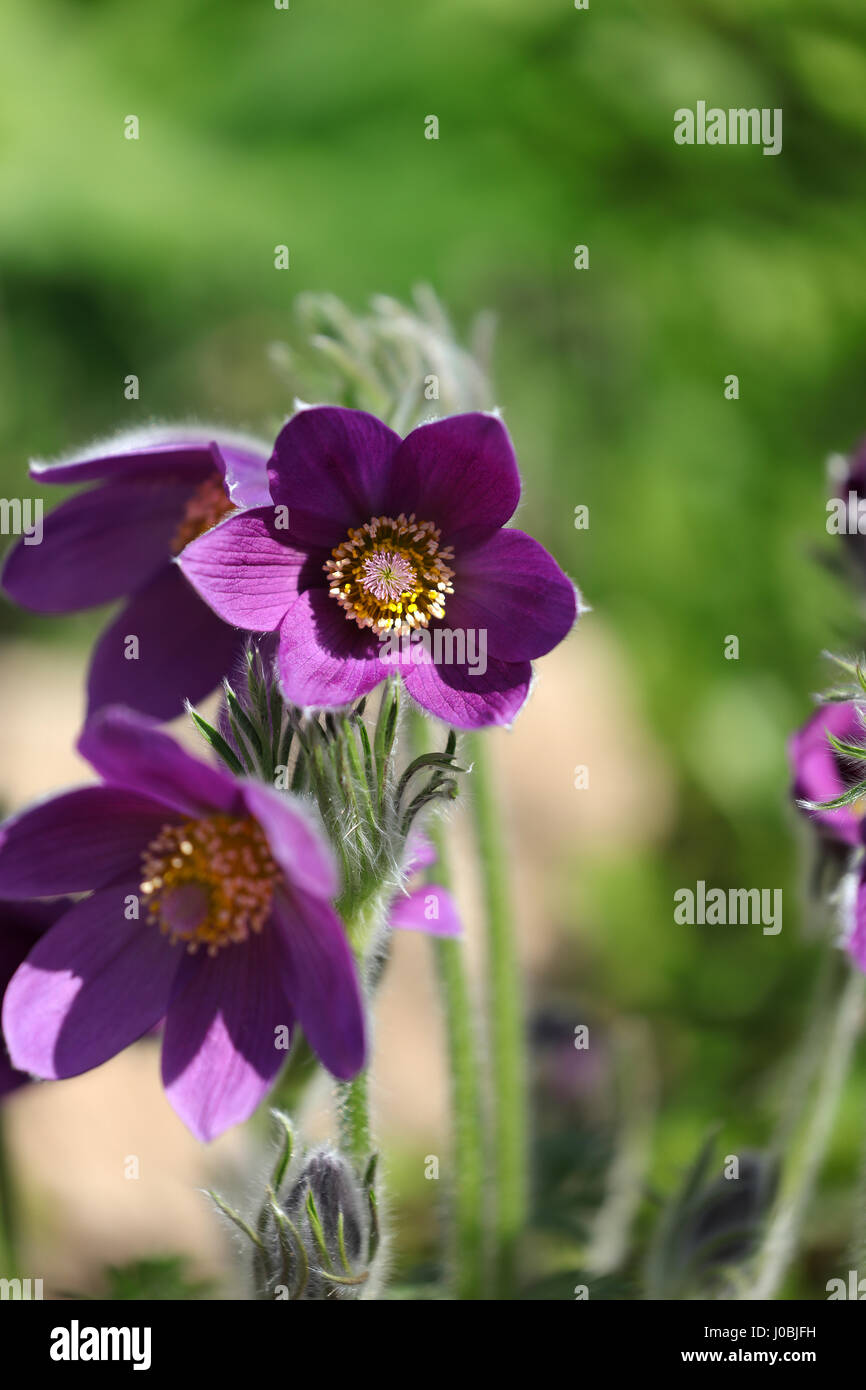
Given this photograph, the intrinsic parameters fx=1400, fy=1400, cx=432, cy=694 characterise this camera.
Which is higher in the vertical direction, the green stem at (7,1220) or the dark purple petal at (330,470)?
the dark purple petal at (330,470)

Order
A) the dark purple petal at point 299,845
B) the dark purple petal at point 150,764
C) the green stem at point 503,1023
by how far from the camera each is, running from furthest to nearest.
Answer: the green stem at point 503,1023, the dark purple petal at point 150,764, the dark purple petal at point 299,845

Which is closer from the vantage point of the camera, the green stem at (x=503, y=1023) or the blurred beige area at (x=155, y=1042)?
the green stem at (x=503, y=1023)

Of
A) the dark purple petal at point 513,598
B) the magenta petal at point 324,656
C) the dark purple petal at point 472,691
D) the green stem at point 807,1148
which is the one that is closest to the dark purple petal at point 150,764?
the magenta petal at point 324,656

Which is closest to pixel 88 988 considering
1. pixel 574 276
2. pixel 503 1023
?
pixel 503 1023

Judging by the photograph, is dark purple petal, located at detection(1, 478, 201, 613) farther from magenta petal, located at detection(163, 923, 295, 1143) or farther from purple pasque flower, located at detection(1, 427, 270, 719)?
magenta petal, located at detection(163, 923, 295, 1143)

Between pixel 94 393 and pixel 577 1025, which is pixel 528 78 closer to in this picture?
pixel 94 393

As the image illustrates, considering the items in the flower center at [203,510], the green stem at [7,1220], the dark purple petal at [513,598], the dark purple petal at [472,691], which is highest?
the flower center at [203,510]

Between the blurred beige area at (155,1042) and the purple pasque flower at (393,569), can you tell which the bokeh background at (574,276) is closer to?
the blurred beige area at (155,1042)
